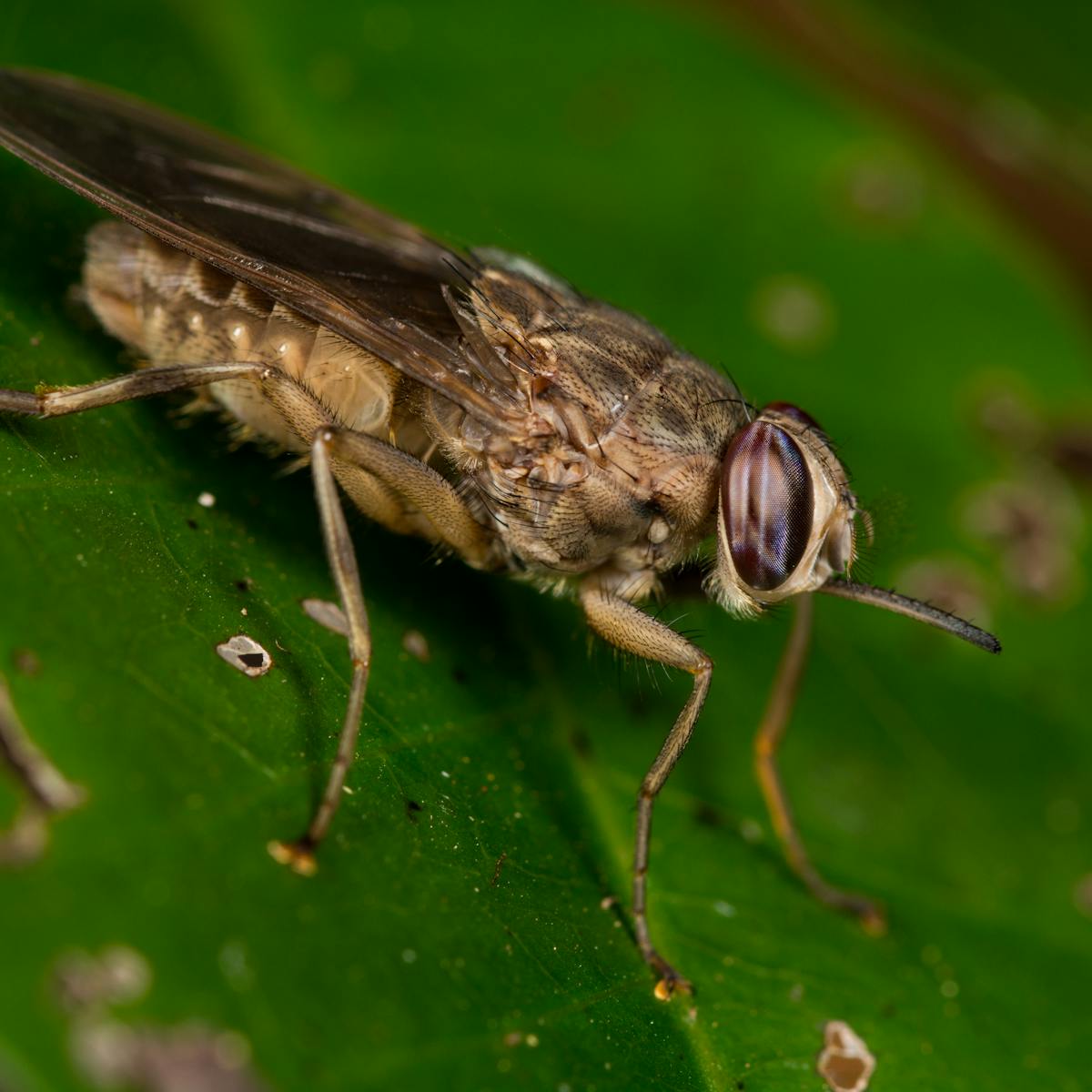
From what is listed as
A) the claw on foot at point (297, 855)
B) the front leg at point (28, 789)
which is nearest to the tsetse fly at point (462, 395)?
the claw on foot at point (297, 855)

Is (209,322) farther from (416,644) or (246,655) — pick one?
(246,655)

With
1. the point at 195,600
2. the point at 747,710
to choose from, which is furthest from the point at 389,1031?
the point at 747,710

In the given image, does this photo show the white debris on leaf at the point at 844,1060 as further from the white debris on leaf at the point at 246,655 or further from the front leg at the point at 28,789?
the front leg at the point at 28,789

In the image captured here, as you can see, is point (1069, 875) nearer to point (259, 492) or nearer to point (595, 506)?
point (595, 506)

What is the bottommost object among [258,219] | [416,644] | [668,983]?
[668,983]

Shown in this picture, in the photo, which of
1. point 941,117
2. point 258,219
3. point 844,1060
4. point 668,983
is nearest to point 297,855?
point 668,983

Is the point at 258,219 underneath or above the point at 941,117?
underneath
